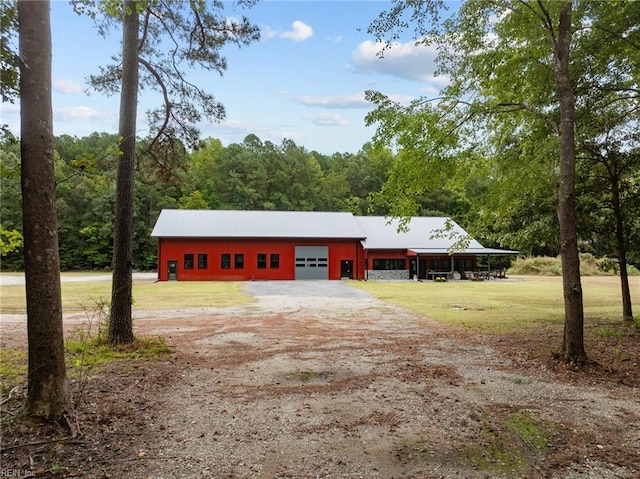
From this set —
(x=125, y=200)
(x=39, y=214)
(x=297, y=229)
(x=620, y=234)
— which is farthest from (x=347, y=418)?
(x=297, y=229)

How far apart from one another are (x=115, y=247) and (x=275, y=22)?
5263 mm

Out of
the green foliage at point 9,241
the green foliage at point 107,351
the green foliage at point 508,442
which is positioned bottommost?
the green foliage at point 508,442

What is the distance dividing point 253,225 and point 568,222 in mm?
27779

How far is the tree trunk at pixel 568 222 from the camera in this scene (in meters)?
6.48

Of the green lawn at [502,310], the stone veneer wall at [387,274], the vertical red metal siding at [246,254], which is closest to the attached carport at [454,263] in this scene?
the stone veneer wall at [387,274]

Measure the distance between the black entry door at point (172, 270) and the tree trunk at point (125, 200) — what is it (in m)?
23.3

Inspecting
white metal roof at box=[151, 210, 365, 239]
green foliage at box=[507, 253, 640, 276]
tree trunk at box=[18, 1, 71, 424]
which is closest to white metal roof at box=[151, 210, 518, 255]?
white metal roof at box=[151, 210, 365, 239]

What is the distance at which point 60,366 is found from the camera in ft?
13.2

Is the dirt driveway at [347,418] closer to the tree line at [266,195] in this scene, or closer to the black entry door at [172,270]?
the tree line at [266,195]

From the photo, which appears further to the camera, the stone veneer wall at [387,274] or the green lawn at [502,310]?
the stone veneer wall at [387,274]

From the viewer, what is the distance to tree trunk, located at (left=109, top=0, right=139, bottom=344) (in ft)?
24.6

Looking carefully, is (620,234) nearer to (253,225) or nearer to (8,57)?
(8,57)

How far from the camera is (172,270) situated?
98.6ft

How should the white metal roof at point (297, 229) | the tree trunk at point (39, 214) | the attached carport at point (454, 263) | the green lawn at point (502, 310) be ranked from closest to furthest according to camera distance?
the tree trunk at point (39, 214), the green lawn at point (502, 310), the white metal roof at point (297, 229), the attached carport at point (454, 263)
